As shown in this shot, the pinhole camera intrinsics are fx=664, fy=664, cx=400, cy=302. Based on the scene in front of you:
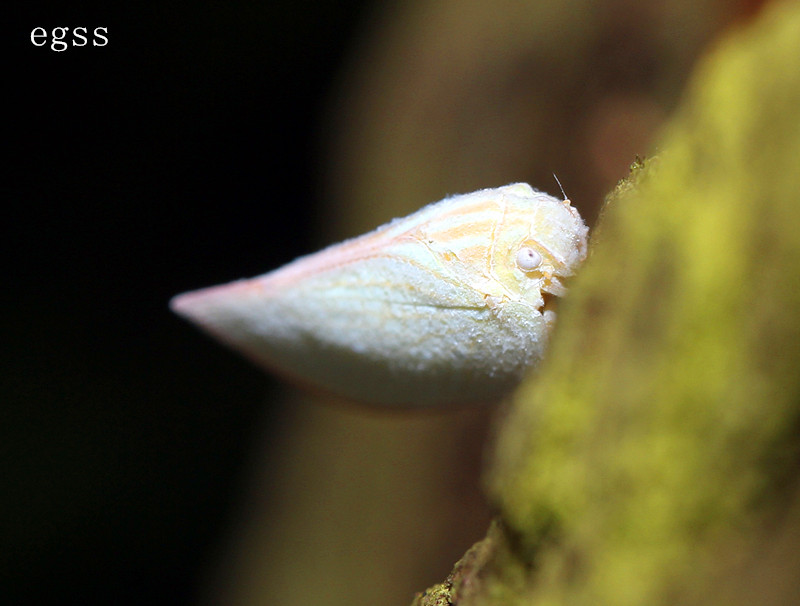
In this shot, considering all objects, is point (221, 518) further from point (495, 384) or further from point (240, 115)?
point (495, 384)

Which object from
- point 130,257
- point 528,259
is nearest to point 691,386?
point 528,259

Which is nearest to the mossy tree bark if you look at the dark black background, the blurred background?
the blurred background

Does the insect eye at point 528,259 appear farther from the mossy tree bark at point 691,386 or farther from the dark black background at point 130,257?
the dark black background at point 130,257

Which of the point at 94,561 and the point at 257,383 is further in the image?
the point at 257,383

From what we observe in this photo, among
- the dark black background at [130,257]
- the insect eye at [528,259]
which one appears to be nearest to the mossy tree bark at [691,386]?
the insect eye at [528,259]

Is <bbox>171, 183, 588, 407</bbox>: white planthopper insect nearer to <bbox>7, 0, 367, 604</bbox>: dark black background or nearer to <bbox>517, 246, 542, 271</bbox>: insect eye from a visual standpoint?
<bbox>517, 246, 542, 271</bbox>: insect eye

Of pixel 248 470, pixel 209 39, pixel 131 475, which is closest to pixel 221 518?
pixel 248 470

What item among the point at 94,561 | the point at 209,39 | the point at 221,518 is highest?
the point at 209,39

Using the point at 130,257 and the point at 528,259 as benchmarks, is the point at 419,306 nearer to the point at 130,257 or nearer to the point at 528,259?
the point at 528,259
